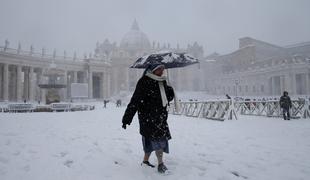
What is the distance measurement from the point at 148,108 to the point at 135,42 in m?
81.1

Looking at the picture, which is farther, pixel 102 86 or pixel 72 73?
pixel 102 86

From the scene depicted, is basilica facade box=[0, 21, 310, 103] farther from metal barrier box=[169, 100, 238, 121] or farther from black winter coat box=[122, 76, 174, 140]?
black winter coat box=[122, 76, 174, 140]

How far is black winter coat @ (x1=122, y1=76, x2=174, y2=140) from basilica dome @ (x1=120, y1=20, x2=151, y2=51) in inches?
3023

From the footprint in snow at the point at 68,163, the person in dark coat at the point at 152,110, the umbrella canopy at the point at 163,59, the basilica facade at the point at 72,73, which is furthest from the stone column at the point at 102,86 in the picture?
the person in dark coat at the point at 152,110

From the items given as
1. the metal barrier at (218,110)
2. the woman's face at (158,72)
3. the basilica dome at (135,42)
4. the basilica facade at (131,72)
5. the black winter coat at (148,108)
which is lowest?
the metal barrier at (218,110)

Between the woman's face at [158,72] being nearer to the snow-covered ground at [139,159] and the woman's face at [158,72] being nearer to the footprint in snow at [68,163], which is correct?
the snow-covered ground at [139,159]

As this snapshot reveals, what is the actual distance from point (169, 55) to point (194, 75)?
74794 mm

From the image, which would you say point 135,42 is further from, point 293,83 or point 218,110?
point 218,110

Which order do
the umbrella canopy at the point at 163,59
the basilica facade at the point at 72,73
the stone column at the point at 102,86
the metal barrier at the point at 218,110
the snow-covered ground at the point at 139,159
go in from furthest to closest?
the stone column at the point at 102,86, the basilica facade at the point at 72,73, the metal barrier at the point at 218,110, the umbrella canopy at the point at 163,59, the snow-covered ground at the point at 139,159

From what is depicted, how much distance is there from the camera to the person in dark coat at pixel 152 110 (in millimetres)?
3961

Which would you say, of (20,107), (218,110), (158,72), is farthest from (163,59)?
(20,107)

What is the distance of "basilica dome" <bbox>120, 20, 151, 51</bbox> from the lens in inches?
3187

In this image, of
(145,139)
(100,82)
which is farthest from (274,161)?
(100,82)

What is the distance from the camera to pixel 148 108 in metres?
4.08
